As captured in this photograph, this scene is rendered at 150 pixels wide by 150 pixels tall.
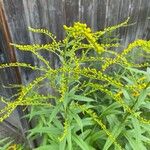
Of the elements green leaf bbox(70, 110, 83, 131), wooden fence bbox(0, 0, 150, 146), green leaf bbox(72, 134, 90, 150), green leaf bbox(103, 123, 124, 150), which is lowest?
green leaf bbox(72, 134, 90, 150)

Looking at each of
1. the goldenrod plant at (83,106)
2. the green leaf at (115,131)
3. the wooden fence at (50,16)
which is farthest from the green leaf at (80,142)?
the wooden fence at (50,16)

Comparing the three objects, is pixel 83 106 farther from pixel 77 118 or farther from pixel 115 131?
pixel 115 131

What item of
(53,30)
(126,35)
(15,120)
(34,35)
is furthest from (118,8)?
(15,120)

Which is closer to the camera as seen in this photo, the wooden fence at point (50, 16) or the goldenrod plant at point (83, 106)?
the goldenrod plant at point (83, 106)

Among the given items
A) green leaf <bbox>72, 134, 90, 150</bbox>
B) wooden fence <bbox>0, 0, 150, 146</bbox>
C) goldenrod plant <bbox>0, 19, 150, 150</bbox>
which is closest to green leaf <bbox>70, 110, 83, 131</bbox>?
goldenrod plant <bbox>0, 19, 150, 150</bbox>

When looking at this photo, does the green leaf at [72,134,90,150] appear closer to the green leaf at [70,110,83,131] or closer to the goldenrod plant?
the goldenrod plant

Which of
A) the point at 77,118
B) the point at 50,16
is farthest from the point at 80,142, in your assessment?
the point at 50,16

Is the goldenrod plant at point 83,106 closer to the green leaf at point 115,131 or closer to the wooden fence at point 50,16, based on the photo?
the green leaf at point 115,131

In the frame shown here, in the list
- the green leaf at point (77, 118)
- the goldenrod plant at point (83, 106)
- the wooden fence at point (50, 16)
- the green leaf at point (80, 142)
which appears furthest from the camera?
the wooden fence at point (50, 16)
